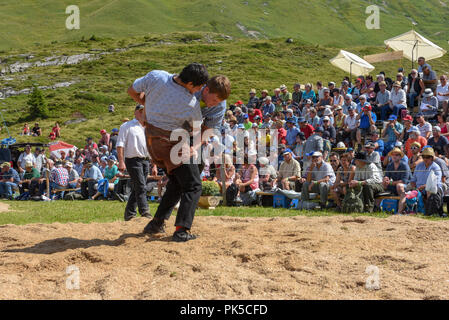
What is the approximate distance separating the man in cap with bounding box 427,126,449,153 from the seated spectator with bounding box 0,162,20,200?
1529 centimetres

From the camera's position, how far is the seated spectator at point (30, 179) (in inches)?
797

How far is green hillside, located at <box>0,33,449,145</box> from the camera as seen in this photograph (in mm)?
51594

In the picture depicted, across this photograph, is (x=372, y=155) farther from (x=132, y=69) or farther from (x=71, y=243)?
(x=132, y=69)

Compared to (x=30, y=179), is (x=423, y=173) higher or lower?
higher

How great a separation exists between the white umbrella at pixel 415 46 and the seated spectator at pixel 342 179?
11506mm

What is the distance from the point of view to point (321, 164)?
42.7ft

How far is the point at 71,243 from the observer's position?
688 cm

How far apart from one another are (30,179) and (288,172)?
11.5 metres

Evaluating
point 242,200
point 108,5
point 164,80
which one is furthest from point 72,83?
point 108,5

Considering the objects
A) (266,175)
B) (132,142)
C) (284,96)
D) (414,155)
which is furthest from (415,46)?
(132,142)

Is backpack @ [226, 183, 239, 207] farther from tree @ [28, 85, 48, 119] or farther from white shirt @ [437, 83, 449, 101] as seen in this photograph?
tree @ [28, 85, 48, 119]

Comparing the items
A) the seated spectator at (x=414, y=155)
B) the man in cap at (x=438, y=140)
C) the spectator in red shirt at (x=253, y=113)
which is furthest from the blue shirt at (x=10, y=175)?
the man in cap at (x=438, y=140)

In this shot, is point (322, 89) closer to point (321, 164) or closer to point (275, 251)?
point (321, 164)

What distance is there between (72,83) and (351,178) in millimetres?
56282
